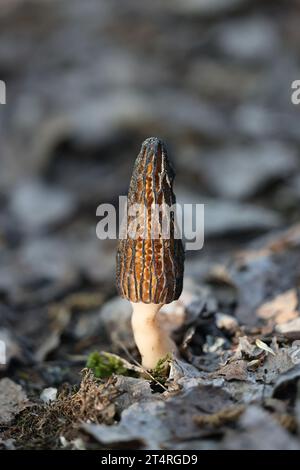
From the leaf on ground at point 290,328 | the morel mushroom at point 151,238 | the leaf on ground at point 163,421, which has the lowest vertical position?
the leaf on ground at point 163,421

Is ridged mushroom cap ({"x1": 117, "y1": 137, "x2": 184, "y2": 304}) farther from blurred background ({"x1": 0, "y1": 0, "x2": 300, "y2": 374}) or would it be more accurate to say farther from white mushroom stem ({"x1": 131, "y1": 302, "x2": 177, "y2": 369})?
blurred background ({"x1": 0, "y1": 0, "x2": 300, "y2": 374})

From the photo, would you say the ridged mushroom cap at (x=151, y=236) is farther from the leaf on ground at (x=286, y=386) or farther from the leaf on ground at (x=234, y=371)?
the leaf on ground at (x=286, y=386)

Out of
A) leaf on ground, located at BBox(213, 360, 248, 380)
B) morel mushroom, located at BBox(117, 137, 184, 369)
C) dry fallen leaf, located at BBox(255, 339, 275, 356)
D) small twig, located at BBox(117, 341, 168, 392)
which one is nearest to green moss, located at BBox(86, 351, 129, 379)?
small twig, located at BBox(117, 341, 168, 392)

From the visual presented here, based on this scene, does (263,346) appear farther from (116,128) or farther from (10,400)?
(116,128)

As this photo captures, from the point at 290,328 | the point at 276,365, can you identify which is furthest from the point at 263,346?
the point at 290,328

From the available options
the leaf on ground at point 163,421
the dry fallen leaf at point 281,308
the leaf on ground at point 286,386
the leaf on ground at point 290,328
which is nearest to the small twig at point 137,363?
the leaf on ground at point 163,421
